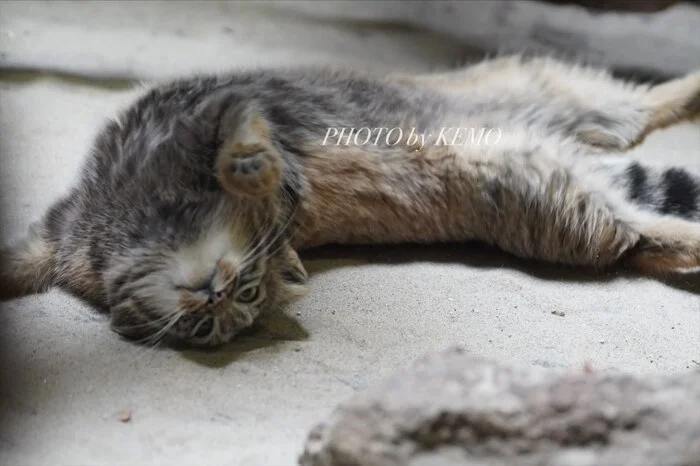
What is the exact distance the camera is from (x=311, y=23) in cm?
600

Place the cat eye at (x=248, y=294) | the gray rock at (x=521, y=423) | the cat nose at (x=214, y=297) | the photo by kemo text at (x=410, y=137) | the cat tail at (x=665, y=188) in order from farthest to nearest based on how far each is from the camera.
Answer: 1. the cat tail at (x=665, y=188)
2. the photo by kemo text at (x=410, y=137)
3. the cat eye at (x=248, y=294)
4. the cat nose at (x=214, y=297)
5. the gray rock at (x=521, y=423)

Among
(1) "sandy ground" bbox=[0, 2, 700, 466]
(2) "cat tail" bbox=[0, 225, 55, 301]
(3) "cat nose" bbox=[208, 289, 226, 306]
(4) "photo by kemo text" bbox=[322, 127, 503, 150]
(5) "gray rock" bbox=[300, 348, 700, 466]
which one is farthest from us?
(4) "photo by kemo text" bbox=[322, 127, 503, 150]

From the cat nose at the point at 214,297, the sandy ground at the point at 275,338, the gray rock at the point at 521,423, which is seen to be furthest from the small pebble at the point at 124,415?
the gray rock at the point at 521,423

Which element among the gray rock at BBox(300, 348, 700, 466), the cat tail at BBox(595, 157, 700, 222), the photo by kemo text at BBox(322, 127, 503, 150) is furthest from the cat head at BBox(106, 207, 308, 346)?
the cat tail at BBox(595, 157, 700, 222)

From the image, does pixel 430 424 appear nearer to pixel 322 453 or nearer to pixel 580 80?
pixel 322 453

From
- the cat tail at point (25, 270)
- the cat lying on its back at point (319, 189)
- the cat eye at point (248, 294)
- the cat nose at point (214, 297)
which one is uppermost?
the cat lying on its back at point (319, 189)

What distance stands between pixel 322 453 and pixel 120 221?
151 centimetres

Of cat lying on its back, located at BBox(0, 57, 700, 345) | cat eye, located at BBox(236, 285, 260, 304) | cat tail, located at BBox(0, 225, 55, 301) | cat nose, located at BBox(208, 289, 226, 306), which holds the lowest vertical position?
cat tail, located at BBox(0, 225, 55, 301)

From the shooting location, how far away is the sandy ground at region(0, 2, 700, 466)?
254 cm

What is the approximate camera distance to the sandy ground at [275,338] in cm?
254

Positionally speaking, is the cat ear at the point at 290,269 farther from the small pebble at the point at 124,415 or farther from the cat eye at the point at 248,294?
the small pebble at the point at 124,415

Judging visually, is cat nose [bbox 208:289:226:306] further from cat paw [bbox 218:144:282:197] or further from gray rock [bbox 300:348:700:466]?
gray rock [bbox 300:348:700:466]

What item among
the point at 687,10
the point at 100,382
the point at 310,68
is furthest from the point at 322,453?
the point at 687,10

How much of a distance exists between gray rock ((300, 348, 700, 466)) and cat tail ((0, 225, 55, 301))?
191cm
